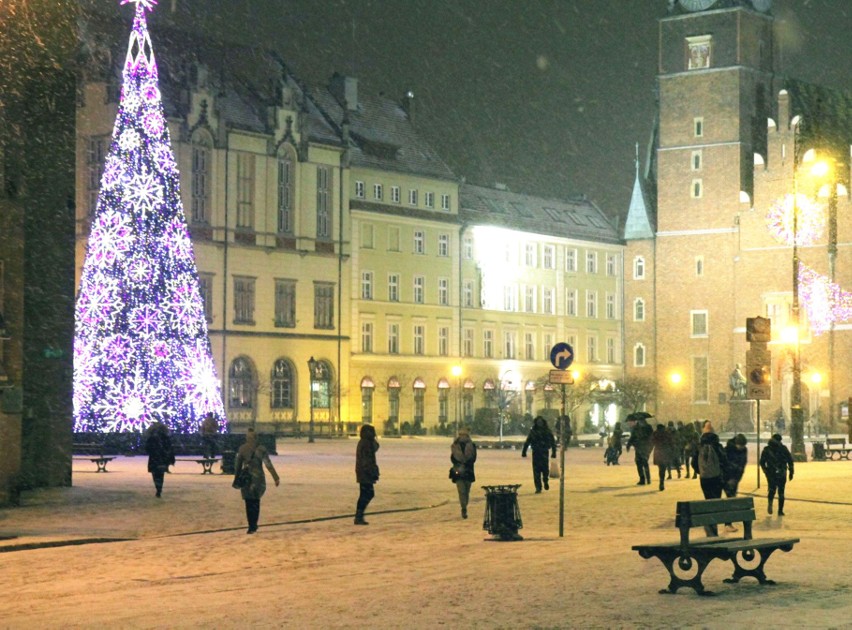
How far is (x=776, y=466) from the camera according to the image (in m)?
26.6

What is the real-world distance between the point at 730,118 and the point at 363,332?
24.9 metres

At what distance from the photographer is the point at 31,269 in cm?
3344

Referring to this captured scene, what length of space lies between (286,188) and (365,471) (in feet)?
189

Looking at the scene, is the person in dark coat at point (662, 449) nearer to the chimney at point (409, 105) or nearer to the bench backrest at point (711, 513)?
the bench backrest at point (711, 513)

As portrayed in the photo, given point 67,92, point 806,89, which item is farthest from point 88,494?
point 806,89

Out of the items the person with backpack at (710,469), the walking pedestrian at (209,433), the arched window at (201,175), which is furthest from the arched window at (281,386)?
the person with backpack at (710,469)

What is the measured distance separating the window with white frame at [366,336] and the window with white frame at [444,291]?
619cm

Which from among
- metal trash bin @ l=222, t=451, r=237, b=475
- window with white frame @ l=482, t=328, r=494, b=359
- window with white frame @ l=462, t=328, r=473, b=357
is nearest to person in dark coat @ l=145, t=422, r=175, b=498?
metal trash bin @ l=222, t=451, r=237, b=475

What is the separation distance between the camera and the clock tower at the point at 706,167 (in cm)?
9506

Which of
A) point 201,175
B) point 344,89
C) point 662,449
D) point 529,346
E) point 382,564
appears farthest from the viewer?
point 529,346

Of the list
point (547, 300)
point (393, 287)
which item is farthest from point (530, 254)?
point (393, 287)

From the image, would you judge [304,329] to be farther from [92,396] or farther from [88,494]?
[88,494]

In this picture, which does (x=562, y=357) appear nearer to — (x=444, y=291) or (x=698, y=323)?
(x=444, y=291)

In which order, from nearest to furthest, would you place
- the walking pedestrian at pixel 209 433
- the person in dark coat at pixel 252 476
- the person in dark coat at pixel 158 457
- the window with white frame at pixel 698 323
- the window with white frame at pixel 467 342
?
the person in dark coat at pixel 252 476 < the person in dark coat at pixel 158 457 < the walking pedestrian at pixel 209 433 < the window with white frame at pixel 467 342 < the window with white frame at pixel 698 323
